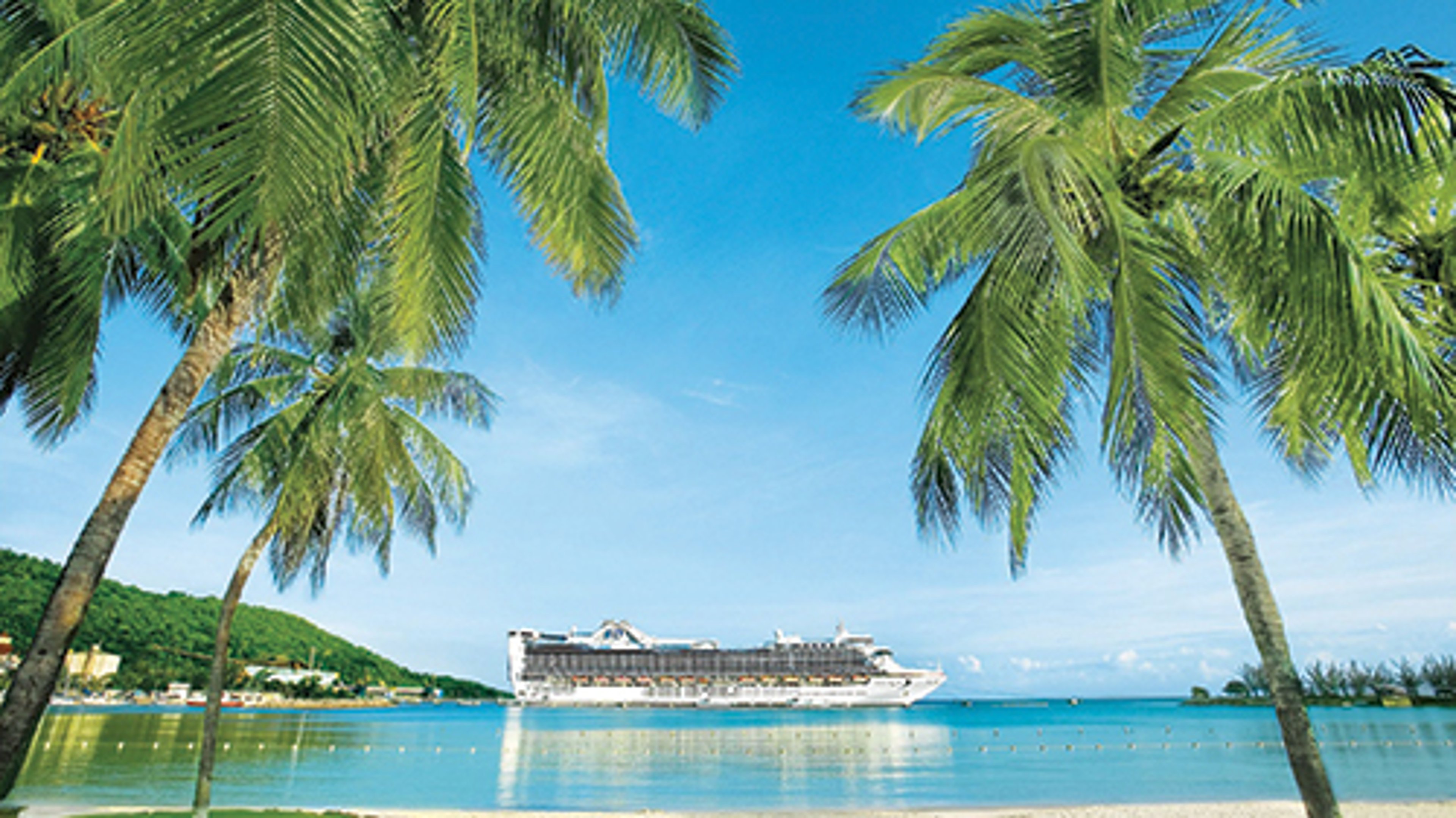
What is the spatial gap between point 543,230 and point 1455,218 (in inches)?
254

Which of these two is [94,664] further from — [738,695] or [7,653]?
[738,695]

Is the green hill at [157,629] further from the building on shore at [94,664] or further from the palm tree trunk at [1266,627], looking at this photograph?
the palm tree trunk at [1266,627]

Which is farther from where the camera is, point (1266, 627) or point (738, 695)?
point (738, 695)

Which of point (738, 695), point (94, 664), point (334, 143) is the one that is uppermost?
point (94, 664)

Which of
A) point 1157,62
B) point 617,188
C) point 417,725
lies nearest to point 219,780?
point 617,188

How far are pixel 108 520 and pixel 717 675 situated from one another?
7362 cm

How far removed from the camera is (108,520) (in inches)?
187

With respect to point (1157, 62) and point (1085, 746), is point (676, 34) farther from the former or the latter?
point (1085, 746)

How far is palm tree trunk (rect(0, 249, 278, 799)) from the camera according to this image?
4.44 metres

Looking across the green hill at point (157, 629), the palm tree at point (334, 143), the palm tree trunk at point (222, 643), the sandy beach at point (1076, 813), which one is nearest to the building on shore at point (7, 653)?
the green hill at point (157, 629)

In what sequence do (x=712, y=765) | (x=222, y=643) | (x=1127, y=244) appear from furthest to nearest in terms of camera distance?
(x=712, y=765) → (x=222, y=643) → (x=1127, y=244)

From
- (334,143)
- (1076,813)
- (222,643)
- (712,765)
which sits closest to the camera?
(334,143)

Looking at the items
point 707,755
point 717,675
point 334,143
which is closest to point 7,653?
point 707,755

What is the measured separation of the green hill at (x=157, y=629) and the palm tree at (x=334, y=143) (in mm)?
39618
